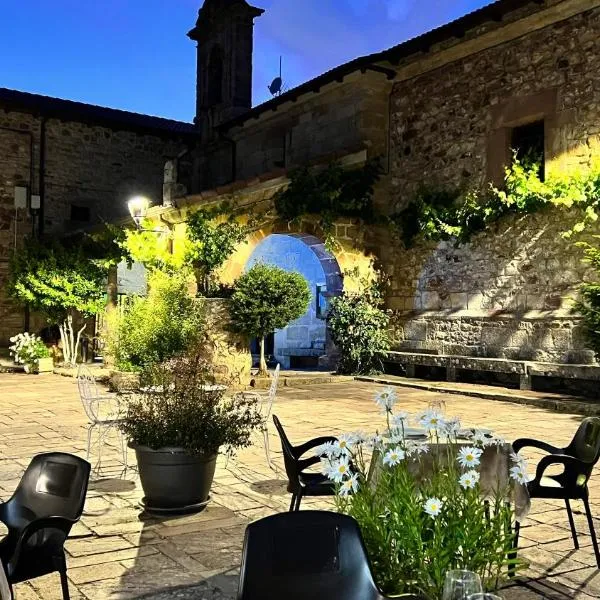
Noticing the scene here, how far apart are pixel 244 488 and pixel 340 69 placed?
9.53 m

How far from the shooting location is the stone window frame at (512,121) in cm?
987

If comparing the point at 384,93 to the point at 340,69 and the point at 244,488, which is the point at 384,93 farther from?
the point at 244,488

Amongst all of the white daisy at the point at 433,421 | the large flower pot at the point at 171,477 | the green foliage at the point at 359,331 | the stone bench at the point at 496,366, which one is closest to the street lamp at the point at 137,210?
the green foliage at the point at 359,331

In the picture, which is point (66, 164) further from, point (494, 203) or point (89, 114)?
point (494, 203)

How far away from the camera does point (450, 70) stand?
11.5 meters

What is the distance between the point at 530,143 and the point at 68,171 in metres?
12.1

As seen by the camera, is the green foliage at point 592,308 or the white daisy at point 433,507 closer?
the white daisy at point 433,507

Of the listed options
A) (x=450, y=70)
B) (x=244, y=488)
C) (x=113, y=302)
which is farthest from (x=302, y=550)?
(x=113, y=302)

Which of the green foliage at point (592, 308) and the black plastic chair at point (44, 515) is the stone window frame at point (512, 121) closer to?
the green foliage at point (592, 308)

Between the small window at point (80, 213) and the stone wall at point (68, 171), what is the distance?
0.26ft

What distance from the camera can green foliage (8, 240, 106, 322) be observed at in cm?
1415

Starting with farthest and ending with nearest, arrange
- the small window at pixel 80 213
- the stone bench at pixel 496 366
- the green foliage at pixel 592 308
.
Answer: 1. the small window at pixel 80 213
2. the stone bench at pixel 496 366
3. the green foliage at pixel 592 308

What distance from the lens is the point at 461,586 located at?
5.10 ft

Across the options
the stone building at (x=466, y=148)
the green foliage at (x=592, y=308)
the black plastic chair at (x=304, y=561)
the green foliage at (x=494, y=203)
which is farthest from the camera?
the stone building at (x=466, y=148)
